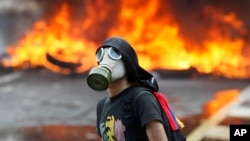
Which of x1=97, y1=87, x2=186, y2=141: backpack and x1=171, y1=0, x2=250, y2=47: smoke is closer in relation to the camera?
x1=97, y1=87, x2=186, y2=141: backpack

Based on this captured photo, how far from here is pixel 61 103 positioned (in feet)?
23.2

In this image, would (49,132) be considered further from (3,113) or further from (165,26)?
(165,26)

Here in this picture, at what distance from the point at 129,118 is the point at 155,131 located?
0.13m

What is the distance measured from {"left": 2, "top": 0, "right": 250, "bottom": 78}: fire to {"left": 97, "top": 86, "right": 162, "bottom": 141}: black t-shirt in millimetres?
6852

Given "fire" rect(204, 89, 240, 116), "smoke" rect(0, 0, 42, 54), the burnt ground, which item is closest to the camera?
the burnt ground

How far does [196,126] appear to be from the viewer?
5777 millimetres

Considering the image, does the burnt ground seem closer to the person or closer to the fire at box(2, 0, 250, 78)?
the fire at box(2, 0, 250, 78)

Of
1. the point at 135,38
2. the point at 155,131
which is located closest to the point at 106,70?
the point at 155,131

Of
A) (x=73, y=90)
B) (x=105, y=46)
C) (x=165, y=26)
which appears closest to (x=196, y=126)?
(x=73, y=90)

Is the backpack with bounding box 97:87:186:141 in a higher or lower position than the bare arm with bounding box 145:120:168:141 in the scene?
higher

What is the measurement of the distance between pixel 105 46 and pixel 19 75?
7.09 metres

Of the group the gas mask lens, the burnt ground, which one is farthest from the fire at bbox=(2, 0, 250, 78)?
the gas mask lens

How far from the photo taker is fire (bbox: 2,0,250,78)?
28.5ft

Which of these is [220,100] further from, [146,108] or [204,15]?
[146,108]
